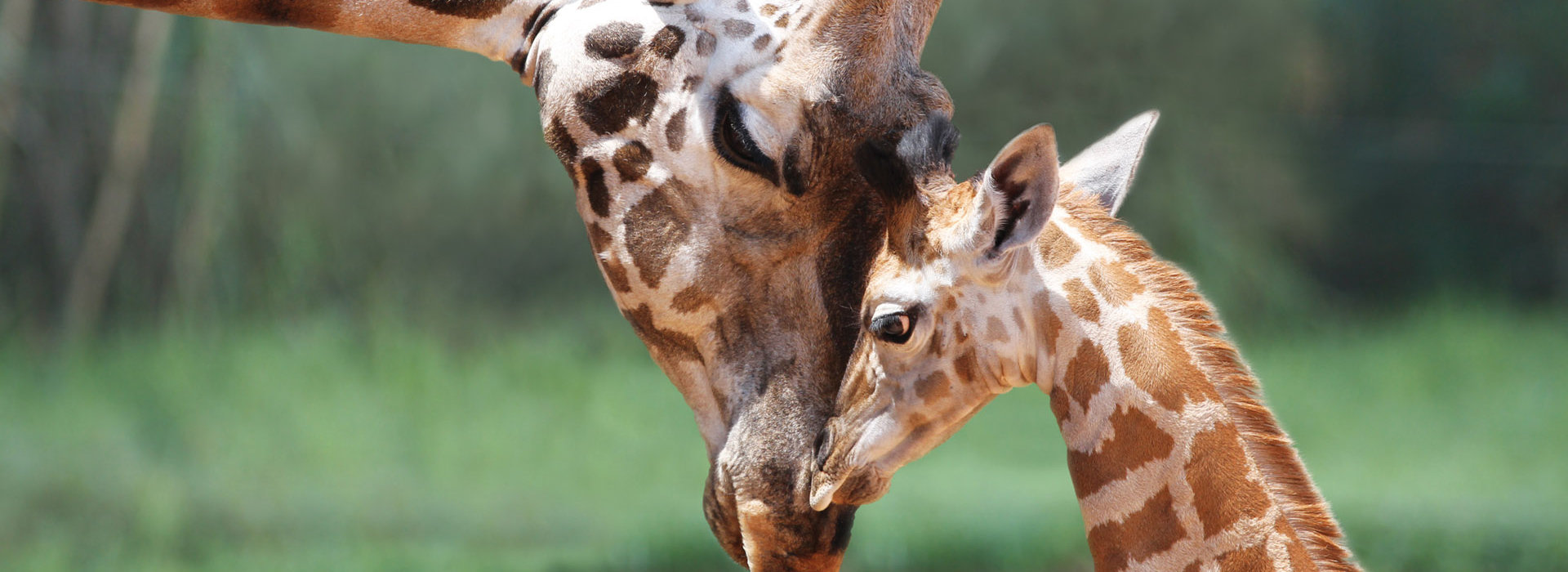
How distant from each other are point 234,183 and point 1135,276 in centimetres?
415

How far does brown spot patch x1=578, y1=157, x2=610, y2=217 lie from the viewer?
5.75ft

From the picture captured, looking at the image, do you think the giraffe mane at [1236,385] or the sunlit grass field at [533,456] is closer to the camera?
the giraffe mane at [1236,385]

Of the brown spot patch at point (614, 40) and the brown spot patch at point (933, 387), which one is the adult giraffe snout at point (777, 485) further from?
the brown spot patch at point (614, 40)

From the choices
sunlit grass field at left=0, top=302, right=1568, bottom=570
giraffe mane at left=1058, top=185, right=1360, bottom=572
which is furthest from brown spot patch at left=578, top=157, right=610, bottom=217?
sunlit grass field at left=0, top=302, right=1568, bottom=570

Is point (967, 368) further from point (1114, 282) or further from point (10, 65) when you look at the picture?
point (10, 65)

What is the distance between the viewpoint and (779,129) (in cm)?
167

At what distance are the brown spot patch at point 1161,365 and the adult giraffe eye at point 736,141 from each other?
490mm

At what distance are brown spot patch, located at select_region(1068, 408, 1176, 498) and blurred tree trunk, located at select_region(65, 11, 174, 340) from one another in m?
4.02

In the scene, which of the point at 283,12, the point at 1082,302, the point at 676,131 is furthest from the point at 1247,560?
the point at 283,12

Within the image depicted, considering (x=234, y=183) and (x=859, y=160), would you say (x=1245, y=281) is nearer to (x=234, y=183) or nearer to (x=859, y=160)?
(x=234, y=183)

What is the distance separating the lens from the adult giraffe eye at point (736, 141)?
167 centimetres

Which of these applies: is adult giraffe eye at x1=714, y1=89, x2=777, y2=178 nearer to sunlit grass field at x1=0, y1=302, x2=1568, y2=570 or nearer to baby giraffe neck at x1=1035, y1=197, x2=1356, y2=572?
baby giraffe neck at x1=1035, y1=197, x2=1356, y2=572

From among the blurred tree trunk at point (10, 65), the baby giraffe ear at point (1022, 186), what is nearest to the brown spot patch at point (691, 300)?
the baby giraffe ear at point (1022, 186)

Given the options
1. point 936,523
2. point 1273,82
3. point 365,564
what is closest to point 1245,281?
point 1273,82
